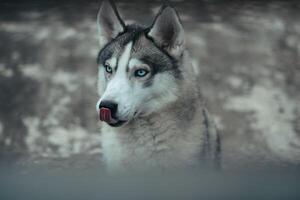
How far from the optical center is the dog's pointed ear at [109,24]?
3.70 metres

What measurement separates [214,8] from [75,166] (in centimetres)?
138

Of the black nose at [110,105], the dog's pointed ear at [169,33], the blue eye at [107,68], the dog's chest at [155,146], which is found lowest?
the dog's chest at [155,146]

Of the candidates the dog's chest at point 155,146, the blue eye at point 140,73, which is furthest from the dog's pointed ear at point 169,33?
the dog's chest at point 155,146

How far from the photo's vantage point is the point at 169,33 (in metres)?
3.60

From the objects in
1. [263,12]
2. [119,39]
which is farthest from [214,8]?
[119,39]

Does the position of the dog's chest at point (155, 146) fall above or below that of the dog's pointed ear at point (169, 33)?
below

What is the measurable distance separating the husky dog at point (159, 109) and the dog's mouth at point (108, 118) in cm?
7

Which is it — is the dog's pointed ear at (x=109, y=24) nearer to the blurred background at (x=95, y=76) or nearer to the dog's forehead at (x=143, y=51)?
the dog's forehead at (x=143, y=51)

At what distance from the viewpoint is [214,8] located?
14.7 ft

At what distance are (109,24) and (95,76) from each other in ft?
1.60

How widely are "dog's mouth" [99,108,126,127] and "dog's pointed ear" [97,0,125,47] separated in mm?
Result: 523

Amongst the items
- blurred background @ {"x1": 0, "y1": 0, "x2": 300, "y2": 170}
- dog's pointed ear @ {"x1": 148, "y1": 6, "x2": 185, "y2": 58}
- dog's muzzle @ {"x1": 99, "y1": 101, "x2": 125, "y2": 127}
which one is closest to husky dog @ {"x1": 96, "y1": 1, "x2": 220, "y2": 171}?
dog's pointed ear @ {"x1": 148, "y1": 6, "x2": 185, "y2": 58}

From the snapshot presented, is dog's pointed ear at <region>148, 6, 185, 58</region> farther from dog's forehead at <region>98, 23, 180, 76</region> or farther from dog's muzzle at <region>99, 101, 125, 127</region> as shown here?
dog's muzzle at <region>99, 101, 125, 127</region>

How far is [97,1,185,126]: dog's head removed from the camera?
339cm
